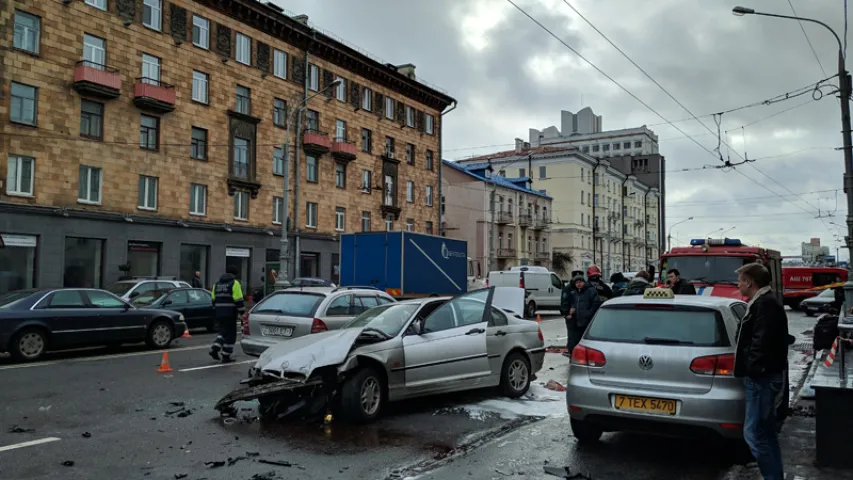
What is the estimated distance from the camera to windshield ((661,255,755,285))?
47.8 feet

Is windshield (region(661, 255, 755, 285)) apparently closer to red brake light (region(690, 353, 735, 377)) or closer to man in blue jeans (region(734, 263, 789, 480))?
red brake light (region(690, 353, 735, 377))

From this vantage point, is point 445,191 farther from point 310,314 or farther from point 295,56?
point 310,314

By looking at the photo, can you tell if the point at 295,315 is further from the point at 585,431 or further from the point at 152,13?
the point at 152,13

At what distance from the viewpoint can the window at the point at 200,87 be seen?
3337cm

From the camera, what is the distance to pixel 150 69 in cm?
3117

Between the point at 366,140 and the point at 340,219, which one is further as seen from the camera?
the point at 366,140

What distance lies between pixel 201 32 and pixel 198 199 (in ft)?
27.6

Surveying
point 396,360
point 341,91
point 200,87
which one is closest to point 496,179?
point 341,91

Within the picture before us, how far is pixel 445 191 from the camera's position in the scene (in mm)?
62438

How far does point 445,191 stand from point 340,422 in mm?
55322

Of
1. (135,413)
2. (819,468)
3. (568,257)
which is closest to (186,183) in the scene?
(135,413)

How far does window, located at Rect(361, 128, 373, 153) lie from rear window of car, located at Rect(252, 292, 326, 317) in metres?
33.5

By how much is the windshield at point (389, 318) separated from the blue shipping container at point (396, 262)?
11.8 metres

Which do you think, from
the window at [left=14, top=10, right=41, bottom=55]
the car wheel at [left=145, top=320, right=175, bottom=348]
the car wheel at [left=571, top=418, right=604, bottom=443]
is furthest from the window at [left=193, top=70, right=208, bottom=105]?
the car wheel at [left=571, top=418, right=604, bottom=443]
